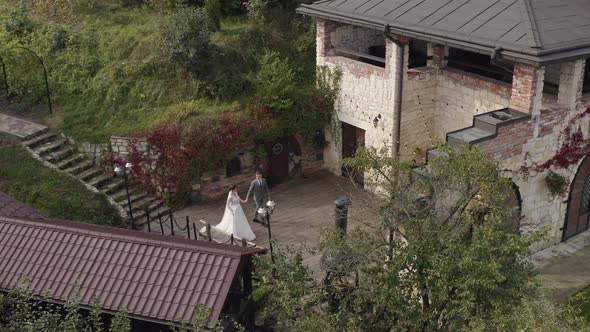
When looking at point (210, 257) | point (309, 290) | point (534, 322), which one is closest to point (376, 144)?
point (309, 290)

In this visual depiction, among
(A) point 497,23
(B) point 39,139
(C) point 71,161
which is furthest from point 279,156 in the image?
(A) point 497,23

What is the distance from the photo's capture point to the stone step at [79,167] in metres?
17.0

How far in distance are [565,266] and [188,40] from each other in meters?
10.9

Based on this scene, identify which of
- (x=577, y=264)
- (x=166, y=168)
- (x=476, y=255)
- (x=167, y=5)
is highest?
(x=167, y=5)

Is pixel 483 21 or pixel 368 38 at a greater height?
A: pixel 483 21

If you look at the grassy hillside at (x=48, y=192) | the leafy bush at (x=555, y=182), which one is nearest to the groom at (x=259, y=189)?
the grassy hillside at (x=48, y=192)

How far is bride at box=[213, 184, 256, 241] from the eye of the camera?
15.1 m

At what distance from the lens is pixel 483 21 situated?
14273 mm

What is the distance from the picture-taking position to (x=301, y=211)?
17031 millimetres

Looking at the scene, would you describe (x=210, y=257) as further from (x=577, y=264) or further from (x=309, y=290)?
(x=577, y=264)

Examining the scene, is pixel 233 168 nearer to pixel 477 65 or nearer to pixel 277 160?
pixel 277 160

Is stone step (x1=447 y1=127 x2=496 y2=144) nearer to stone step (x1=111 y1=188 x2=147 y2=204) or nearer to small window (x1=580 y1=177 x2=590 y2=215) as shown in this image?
small window (x1=580 y1=177 x2=590 y2=215)

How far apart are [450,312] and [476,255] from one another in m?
0.85

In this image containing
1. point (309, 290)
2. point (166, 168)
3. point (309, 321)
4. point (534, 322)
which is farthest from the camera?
point (166, 168)
